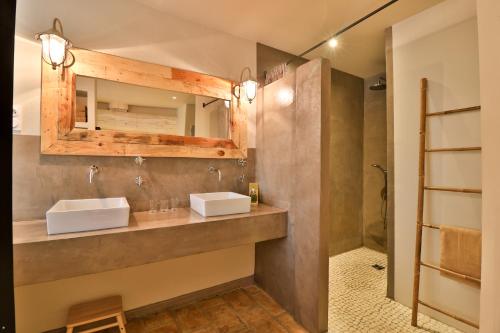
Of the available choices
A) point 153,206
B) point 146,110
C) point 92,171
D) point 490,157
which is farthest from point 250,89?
point 490,157

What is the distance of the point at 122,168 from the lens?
1960 millimetres

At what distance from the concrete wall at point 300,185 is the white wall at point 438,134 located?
3.05 feet

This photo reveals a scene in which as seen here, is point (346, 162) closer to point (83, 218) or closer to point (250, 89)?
point (250, 89)

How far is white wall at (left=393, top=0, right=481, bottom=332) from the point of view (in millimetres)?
1786

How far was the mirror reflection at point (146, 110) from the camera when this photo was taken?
1868 mm

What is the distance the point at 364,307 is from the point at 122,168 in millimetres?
2517

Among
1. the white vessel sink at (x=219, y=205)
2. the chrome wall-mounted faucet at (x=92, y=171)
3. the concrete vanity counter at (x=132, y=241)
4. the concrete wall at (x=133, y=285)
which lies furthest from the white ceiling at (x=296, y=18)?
the concrete wall at (x=133, y=285)

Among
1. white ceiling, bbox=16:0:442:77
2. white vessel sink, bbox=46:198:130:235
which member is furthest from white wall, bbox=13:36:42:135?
white vessel sink, bbox=46:198:130:235

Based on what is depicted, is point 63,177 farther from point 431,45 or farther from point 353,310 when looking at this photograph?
point 431,45

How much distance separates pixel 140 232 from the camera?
1.54 metres

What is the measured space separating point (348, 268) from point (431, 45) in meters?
2.58

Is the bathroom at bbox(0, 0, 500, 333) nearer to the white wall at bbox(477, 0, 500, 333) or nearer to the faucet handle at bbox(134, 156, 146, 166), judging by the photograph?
the faucet handle at bbox(134, 156, 146, 166)

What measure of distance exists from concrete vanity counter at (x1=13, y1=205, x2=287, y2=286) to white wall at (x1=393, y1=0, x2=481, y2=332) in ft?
4.07

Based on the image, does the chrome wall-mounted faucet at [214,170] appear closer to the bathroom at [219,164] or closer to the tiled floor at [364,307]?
the bathroom at [219,164]
